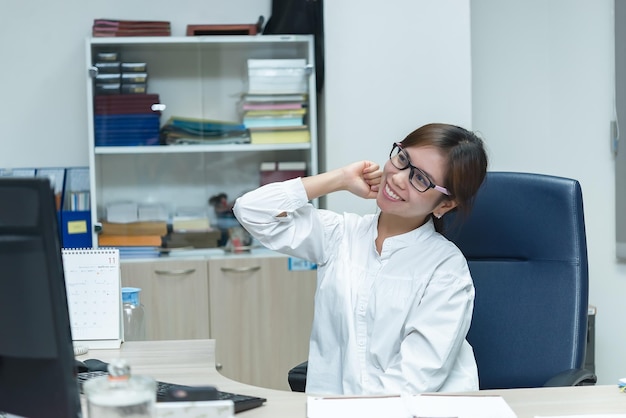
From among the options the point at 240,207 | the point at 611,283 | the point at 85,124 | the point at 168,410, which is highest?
the point at 85,124

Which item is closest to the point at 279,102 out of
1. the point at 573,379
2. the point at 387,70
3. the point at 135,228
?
the point at 387,70

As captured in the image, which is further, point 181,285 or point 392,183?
point 181,285

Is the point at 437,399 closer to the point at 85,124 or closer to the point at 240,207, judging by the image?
the point at 240,207

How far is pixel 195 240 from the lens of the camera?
3564 millimetres

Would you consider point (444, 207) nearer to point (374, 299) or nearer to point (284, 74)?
point (374, 299)

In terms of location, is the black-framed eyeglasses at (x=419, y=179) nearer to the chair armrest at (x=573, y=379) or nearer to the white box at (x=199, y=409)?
the chair armrest at (x=573, y=379)

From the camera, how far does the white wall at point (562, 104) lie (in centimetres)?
336

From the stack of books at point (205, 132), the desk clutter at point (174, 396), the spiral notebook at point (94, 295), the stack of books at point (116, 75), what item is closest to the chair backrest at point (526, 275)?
the spiral notebook at point (94, 295)

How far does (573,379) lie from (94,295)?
47.1 inches

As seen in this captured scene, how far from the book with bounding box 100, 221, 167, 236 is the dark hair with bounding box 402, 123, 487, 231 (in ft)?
5.96

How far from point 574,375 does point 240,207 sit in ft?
3.03

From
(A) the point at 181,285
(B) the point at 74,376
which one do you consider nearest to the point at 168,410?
(B) the point at 74,376

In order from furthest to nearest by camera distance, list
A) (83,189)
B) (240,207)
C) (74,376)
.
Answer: (83,189), (240,207), (74,376)

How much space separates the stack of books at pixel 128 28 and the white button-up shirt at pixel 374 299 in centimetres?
165
